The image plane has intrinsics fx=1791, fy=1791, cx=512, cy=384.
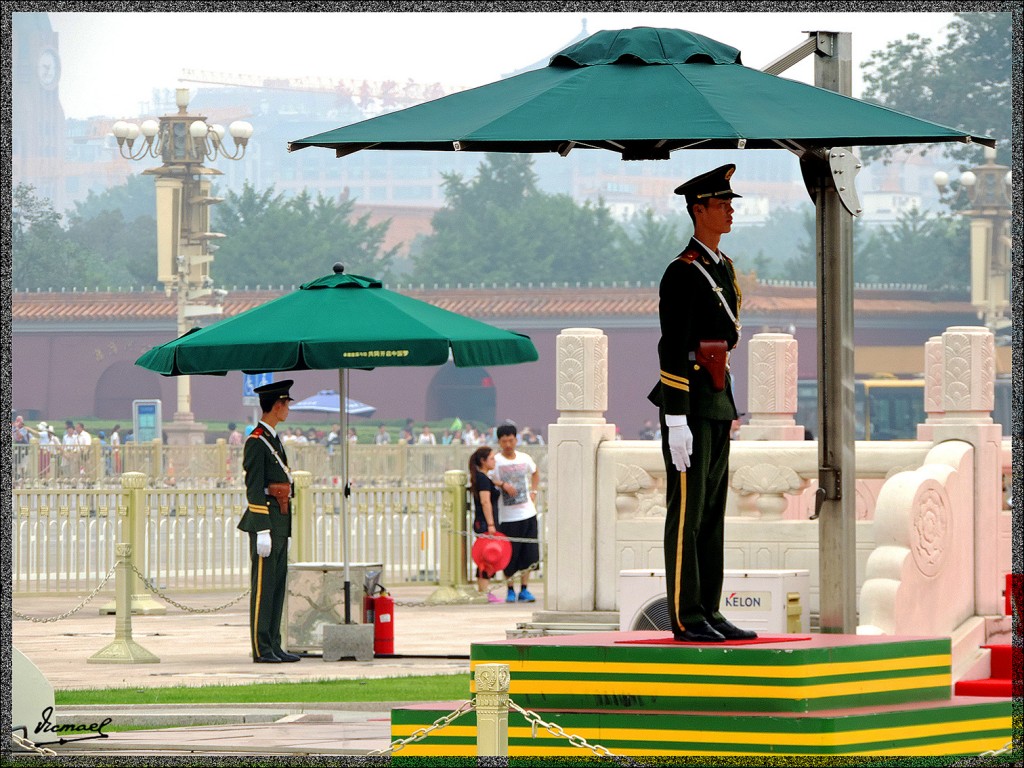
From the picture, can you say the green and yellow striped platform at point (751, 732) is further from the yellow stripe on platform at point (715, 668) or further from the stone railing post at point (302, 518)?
the stone railing post at point (302, 518)

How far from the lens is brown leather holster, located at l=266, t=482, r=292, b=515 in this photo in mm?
12141

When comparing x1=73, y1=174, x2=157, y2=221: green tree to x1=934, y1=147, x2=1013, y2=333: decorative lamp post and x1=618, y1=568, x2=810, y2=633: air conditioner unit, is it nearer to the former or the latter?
x1=934, y1=147, x2=1013, y2=333: decorative lamp post

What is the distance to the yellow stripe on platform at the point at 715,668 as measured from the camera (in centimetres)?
668

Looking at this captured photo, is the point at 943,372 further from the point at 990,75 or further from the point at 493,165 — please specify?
the point at 493,165

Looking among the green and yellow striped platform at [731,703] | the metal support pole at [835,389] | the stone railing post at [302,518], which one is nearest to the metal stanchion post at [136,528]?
the stone railing post at [302,518]

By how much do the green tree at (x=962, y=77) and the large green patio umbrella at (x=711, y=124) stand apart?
50.8 metres

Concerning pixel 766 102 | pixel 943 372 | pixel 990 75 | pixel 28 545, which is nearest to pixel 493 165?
pixel 990 75

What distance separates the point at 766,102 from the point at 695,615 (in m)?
2.03

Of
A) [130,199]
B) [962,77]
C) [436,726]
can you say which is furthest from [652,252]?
[436,726]

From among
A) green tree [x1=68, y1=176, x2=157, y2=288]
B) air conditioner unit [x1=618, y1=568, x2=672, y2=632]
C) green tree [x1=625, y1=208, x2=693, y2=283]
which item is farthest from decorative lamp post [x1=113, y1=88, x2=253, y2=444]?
green tree [x1=625, y1=208, x2=693, y2=283]

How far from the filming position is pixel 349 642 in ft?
40.7

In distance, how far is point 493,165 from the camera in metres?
68.1

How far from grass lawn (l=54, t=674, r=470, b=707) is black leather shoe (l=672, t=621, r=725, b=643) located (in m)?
3.15

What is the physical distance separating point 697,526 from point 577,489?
5521 mm
